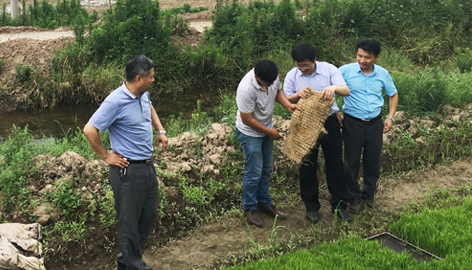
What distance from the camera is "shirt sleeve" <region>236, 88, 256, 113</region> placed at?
4603 millimetres

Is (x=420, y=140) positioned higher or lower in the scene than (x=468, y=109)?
lower

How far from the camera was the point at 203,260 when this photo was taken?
462cm

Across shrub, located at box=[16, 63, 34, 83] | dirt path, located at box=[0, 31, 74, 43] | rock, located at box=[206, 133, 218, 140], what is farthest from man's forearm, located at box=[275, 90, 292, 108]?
dirt path, located at box=[0, 31, 74, 43]

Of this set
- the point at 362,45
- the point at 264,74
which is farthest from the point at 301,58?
the point at 362,45

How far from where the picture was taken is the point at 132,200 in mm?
3959

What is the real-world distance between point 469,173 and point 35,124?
27.5 ft

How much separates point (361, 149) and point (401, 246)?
114 cm

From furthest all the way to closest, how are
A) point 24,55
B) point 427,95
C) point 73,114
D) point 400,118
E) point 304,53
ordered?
point 24,55
point 73,114
point 427,95
point 400,118
point 304,53

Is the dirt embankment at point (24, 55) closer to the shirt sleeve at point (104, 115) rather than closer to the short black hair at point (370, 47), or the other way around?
the shirt sleeve at point (104, 115)

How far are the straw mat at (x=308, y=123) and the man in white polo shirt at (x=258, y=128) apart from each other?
0.39ft

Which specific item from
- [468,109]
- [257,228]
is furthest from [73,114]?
[468,109]

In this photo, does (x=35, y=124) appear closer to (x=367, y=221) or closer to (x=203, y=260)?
(x=203, y=260)

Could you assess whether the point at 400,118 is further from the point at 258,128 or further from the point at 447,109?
the point at 258,128

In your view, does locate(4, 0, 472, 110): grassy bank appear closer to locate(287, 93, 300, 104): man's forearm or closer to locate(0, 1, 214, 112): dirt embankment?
locate(0, 1, 214, 112): dirt embankment
